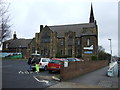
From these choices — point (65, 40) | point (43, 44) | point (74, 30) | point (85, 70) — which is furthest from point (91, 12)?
point (85, 70)

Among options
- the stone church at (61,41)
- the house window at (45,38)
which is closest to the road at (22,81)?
the stone church at (61,41)

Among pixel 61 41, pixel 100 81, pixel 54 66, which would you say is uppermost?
pixel 61 41

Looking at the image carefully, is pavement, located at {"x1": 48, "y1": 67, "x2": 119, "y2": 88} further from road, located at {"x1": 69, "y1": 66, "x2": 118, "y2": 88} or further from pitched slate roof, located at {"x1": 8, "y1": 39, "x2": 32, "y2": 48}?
pitched slate roof, located at {"x1": 8, "y1": 39, "x2": 32, "y2": 48}

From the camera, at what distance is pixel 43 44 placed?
67375 mm

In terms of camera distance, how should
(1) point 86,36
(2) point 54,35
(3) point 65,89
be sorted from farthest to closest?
(2) point 54,35
(1) point 86,36
(3) point 65,89

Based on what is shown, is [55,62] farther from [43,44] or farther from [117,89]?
[43,44]

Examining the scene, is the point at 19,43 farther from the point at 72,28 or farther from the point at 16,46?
the point at 72,28

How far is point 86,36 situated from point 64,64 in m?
47.2

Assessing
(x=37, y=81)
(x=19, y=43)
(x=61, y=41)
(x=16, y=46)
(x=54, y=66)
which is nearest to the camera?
(x=37, y=81)

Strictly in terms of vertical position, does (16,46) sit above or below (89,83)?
above

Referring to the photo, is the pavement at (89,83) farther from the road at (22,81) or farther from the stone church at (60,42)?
the stone church at (60,42)

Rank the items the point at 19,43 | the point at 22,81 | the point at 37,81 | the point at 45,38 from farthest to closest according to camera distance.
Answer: the point at 19,43 → the point at 45,38 → the point at 37,81 → the point at 22,81

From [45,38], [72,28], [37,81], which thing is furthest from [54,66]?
[72,28]

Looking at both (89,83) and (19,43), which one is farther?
(19,43)
